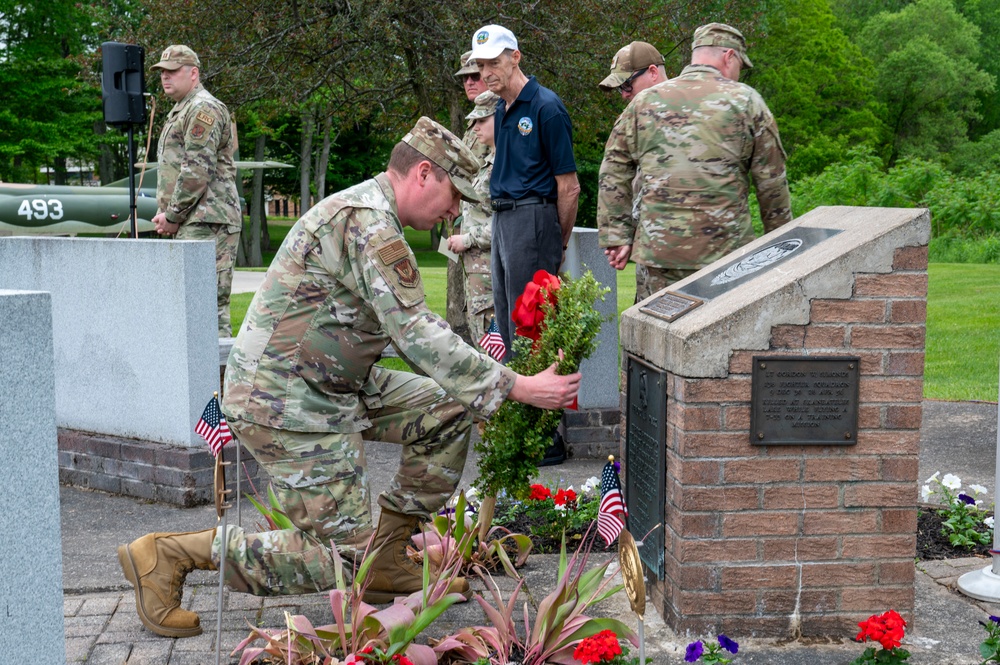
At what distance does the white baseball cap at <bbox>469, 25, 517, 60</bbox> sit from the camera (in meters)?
5.90

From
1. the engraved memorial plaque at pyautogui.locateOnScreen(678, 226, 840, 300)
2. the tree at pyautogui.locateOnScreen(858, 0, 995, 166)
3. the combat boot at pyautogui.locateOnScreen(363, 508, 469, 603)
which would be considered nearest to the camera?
the engraved memorial plaque at pyautogui.locateOnScreen(678, 226, 840, 300)

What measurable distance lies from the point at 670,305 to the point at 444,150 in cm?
107

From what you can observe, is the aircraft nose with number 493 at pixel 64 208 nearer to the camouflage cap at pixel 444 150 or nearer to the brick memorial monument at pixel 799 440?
the camouflage cap at pixel 444 150

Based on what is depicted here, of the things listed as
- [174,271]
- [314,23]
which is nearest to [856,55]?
[314,23]

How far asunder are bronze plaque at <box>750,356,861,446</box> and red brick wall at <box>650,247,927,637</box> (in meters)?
0.03

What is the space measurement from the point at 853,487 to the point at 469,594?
5.17 feet

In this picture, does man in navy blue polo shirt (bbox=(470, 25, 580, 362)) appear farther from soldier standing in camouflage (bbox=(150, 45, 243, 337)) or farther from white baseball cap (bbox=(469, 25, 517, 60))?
soldier standing in camouflage (bbox=(150, 45, 243, 337))

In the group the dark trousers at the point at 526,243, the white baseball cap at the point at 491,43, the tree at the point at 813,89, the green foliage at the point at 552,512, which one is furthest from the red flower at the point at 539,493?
the tree at the point at 813,89

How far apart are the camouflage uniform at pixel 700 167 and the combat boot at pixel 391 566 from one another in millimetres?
2234

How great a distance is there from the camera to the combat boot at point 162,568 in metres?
4.02

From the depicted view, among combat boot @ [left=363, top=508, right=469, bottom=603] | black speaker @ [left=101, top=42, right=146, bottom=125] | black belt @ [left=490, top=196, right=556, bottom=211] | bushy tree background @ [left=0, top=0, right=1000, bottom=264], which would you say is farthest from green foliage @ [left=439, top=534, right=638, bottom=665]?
bushy tree background @ [left=0, top=0, right=1000, bottom=264]

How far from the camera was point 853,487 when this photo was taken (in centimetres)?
393

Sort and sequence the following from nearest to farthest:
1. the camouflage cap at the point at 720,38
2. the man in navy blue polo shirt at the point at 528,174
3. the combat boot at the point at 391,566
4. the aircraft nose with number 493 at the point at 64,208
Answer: the combat boot at the point at 391,566
the camouflage cap at the point at 720,38
the man in navy blue polo shirt at the point at 528,174
the aircraft nose with number 493 at the point at 64,208

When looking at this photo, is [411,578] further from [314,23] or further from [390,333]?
[314,23]
